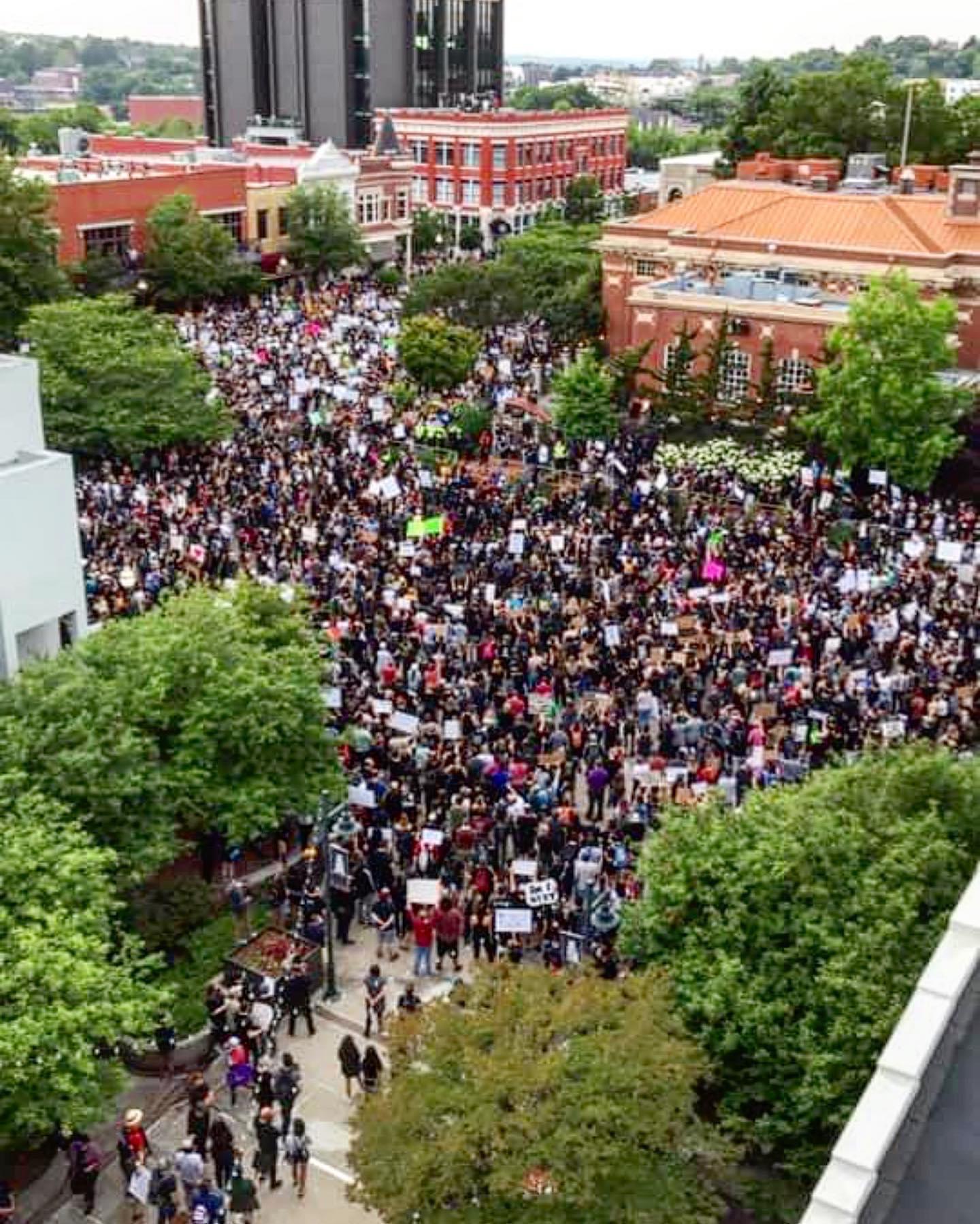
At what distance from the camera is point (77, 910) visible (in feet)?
56.3

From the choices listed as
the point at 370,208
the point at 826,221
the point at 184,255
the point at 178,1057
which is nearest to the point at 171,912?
the point at 178,1057

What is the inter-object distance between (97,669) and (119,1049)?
573cm

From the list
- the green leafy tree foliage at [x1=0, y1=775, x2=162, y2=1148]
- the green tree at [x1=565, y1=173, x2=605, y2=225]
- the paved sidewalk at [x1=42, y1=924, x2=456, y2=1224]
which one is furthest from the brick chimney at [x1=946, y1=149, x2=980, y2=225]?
the green tree at [x1=565, y1=173, x2=605, y2=225]

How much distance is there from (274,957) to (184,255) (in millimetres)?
51369

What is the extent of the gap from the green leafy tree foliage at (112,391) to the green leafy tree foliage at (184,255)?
885 inches

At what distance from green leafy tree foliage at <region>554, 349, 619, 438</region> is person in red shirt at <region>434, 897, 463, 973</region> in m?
27.8

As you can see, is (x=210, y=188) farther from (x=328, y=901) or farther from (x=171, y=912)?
(x=328, y=901)

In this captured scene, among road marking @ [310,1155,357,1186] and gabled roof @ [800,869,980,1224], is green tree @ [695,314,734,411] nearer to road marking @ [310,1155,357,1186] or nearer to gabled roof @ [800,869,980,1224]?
road marking @ [310,1155,357,1186]

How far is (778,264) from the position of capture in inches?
2050

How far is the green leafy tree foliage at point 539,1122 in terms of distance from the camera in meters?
13.5

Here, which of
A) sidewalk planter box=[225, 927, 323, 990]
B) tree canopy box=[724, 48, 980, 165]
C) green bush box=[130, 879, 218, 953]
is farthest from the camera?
tree canopy box=[724, 48, 980, 165]

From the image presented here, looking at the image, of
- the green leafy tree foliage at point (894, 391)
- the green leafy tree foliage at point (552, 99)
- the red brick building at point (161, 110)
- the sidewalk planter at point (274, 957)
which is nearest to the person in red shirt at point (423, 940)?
the sidewalk planter at point (274, 957)

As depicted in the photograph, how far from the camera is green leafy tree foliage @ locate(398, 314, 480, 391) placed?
167ft

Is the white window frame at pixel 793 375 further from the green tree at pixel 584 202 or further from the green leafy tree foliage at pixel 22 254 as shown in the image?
the green tree at pixel 584 202
